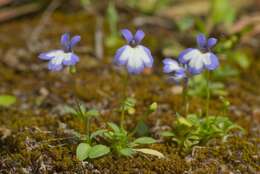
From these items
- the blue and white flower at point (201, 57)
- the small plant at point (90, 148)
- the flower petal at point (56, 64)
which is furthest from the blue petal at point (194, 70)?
the flower petal at point (56, 64)

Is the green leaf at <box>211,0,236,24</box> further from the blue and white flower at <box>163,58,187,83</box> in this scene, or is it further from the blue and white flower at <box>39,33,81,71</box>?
the blue and white flower at <box>39,33,81,71</box>

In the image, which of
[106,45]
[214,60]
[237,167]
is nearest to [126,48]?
[214,60]

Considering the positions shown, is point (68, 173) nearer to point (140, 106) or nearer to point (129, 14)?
point (140, 106)

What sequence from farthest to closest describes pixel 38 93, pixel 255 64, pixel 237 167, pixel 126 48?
pixel 255 64
pixel 38 93
pixel 237 167
pixel 126 48

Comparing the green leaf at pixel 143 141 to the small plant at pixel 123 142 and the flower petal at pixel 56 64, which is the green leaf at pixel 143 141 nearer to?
the small plant at pixel 123 142

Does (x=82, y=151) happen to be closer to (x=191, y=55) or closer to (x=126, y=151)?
(x=126, y=151)

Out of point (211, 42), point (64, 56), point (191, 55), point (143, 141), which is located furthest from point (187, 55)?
point (64, 56)
